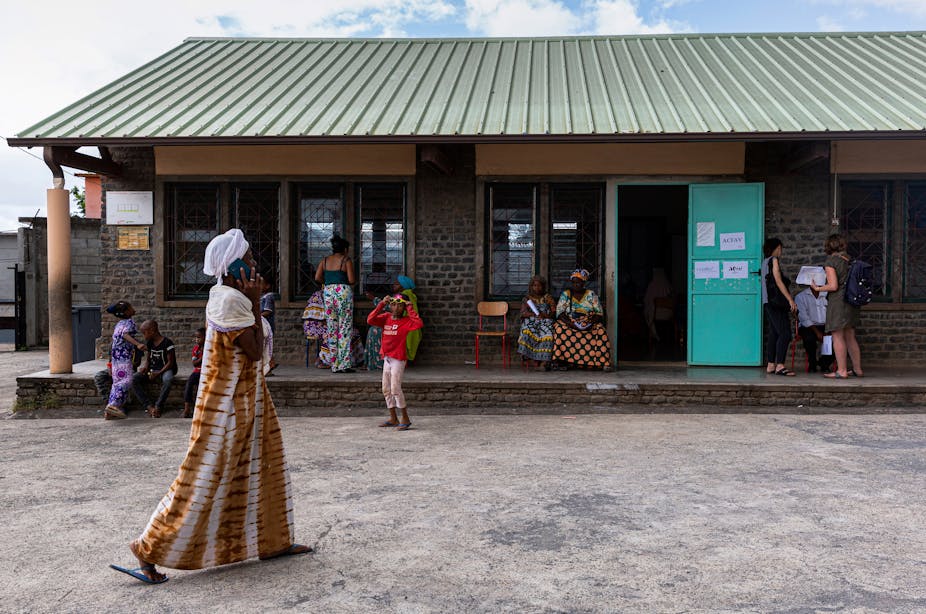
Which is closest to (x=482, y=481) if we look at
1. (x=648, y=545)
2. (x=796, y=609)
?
(x=648, y=545)

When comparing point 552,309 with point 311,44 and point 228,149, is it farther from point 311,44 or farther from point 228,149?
point 311,44

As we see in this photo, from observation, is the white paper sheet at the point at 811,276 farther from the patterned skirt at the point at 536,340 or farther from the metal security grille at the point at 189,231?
the metal security grille at the point at 189,231

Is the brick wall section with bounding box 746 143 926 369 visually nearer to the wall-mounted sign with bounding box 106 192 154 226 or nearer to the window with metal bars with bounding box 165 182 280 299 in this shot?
the window with metal bars with bounding box 165 182 280 299

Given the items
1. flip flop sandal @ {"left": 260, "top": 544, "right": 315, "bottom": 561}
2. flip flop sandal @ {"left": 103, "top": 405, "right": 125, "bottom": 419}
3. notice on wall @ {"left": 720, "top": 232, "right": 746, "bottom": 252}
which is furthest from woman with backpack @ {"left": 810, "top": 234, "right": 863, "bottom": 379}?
flip flop sandal @ {"left": 103, "top": 405, "right": 125, "bottom": 419}

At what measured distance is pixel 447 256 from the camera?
33.4 ft

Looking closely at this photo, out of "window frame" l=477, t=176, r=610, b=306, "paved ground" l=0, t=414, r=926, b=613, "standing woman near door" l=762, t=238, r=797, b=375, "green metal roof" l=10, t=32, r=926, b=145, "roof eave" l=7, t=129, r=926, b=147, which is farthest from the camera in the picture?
"window frame" l=477, t=176, r=610, b=306

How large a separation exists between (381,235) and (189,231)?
257cm

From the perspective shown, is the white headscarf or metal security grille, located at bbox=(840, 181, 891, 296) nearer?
the white headscarf

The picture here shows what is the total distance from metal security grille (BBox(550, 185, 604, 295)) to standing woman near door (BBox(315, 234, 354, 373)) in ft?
8.94

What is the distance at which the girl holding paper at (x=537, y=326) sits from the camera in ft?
31.6

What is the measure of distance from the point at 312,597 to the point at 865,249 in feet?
29.4

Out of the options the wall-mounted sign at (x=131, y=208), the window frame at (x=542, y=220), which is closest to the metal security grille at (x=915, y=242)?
the window frame at (x=542, y=220)

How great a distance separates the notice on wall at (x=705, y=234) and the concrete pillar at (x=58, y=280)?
7571 millimetres

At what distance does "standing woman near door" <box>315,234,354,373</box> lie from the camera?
30.4 feet
